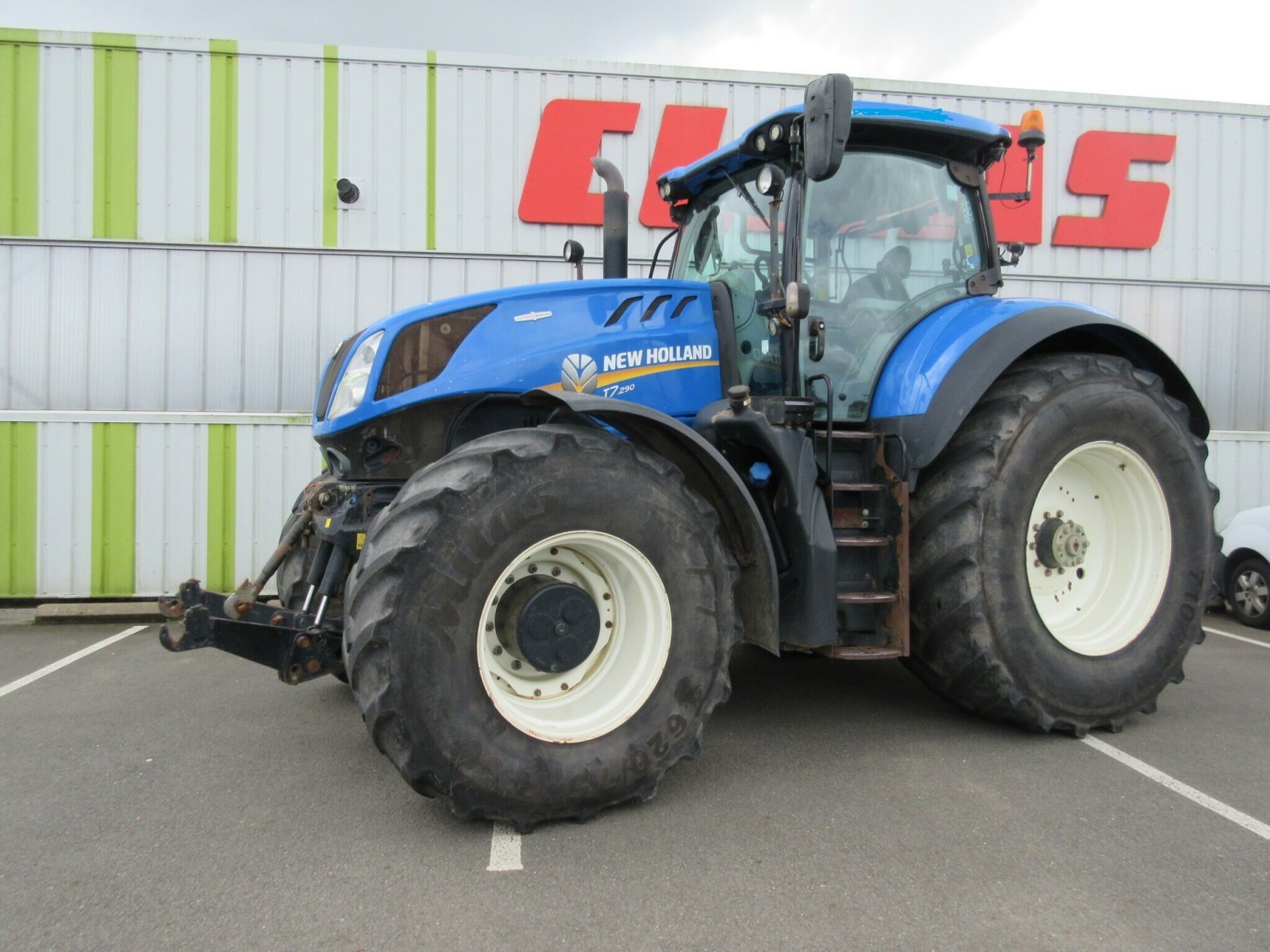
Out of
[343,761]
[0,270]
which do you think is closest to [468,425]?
[343,761]

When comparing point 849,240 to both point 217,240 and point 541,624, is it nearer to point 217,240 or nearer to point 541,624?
point 541,624

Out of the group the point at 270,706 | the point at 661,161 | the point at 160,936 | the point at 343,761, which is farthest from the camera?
the point at 661,161

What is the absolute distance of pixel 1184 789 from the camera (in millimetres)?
3369

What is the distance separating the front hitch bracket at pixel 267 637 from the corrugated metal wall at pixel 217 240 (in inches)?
176

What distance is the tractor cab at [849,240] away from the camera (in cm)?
379

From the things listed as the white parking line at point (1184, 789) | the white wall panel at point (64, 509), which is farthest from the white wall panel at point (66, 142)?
the white parking line at point (1184, 789)

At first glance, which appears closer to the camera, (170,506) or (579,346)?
(579,346)

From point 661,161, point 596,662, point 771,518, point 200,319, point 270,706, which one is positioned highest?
point 661,161

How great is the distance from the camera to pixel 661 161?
7895 mm

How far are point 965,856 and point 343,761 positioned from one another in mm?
2454

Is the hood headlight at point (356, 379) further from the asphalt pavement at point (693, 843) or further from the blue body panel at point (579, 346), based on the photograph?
the asphalt pavement at point (693, 843)

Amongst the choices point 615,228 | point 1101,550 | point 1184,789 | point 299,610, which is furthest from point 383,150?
point 1184,789

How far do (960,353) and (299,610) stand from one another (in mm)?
2983

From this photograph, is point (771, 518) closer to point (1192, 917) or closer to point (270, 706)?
point (1192, 917)
